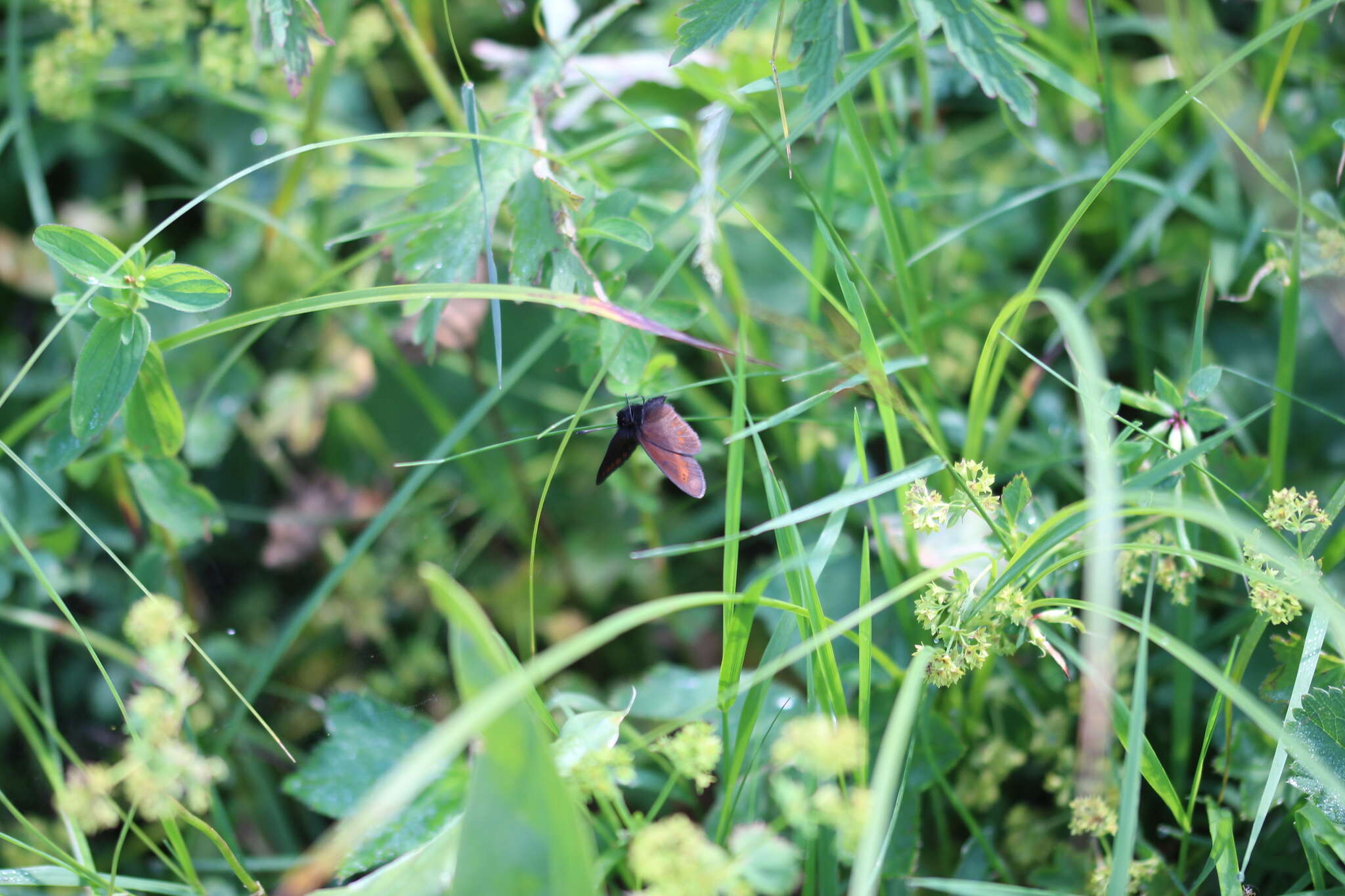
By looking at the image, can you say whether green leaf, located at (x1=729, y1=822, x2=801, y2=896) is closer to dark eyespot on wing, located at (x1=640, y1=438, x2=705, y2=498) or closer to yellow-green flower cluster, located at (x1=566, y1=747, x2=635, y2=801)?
yellow-green flower cluster, located at (x1=566, y1=747, x2=635, y2=801)

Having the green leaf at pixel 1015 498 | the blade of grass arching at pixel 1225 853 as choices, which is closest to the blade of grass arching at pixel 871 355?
the green leaf at pixel 1015 498

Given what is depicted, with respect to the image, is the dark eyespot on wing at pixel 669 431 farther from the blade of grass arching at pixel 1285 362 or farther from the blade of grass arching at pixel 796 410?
the blade of grass arching at pixel 1285 362

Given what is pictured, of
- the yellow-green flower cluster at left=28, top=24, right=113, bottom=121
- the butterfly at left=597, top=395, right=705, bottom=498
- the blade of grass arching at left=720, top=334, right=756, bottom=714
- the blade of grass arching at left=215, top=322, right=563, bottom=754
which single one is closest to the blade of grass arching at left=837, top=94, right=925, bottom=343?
the blade of grass arching at left=720, top=334, right=756, bottom=714

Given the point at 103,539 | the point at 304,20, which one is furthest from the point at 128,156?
the point at 304,20

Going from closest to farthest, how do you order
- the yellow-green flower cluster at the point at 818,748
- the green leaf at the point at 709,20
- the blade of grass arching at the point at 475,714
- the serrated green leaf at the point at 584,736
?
the blade of grass arching at the point at 475,714 → the yellow-green flower cluster at the point at 818,748 → the serrated green leaf at the point at 584,736 → the green leaf at the point at 709,20

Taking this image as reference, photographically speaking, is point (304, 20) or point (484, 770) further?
point (304, 20)

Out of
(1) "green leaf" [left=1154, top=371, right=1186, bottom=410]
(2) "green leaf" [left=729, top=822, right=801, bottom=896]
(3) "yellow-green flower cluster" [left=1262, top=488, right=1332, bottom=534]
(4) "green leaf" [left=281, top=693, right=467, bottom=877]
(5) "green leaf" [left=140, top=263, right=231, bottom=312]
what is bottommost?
(4) "green leaf" [left=281, top=693, right=467, bottom=877]

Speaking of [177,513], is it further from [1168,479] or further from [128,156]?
[1168,479]
